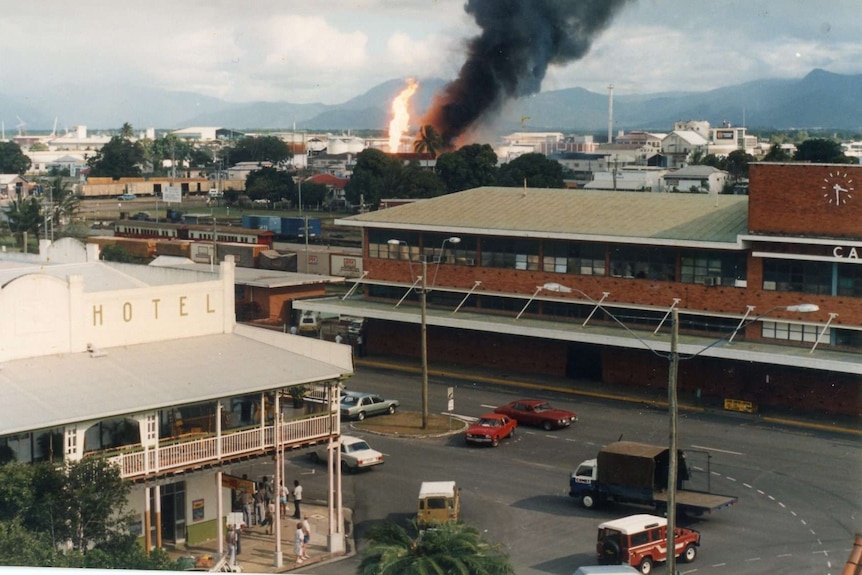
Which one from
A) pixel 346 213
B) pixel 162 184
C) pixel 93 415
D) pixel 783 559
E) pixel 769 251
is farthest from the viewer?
pixel 162 184

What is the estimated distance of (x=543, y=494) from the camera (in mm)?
32094

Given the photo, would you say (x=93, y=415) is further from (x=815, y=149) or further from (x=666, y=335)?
(x=815, y=149)

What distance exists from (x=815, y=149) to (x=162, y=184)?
3326 inches

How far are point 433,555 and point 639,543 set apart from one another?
22.5 feet

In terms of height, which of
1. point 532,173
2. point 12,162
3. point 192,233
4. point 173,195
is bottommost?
point 192,233

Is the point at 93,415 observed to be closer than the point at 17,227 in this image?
Yes

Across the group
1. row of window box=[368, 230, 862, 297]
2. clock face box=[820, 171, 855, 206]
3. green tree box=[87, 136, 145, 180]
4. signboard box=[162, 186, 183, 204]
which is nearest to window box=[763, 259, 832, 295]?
row of window box=[368, 230, 862, 297]

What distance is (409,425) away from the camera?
4016 centimetres

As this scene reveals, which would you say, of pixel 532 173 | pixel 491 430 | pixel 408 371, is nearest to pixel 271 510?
pixel 491 430

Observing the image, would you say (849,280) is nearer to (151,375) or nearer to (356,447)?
(356,447)

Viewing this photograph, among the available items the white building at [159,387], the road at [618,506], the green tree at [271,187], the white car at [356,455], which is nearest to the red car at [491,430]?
the road at [618,506]

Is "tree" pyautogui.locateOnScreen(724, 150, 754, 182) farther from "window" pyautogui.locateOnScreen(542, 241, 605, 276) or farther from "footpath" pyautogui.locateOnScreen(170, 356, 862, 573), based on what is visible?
"footpath" pyautogui.locateOnScreen(170, 356, 862, 573)

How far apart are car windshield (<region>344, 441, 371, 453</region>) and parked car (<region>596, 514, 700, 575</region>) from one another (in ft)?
33.0

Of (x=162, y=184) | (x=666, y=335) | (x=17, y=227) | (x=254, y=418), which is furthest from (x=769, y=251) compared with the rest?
(x=162, y=184)
